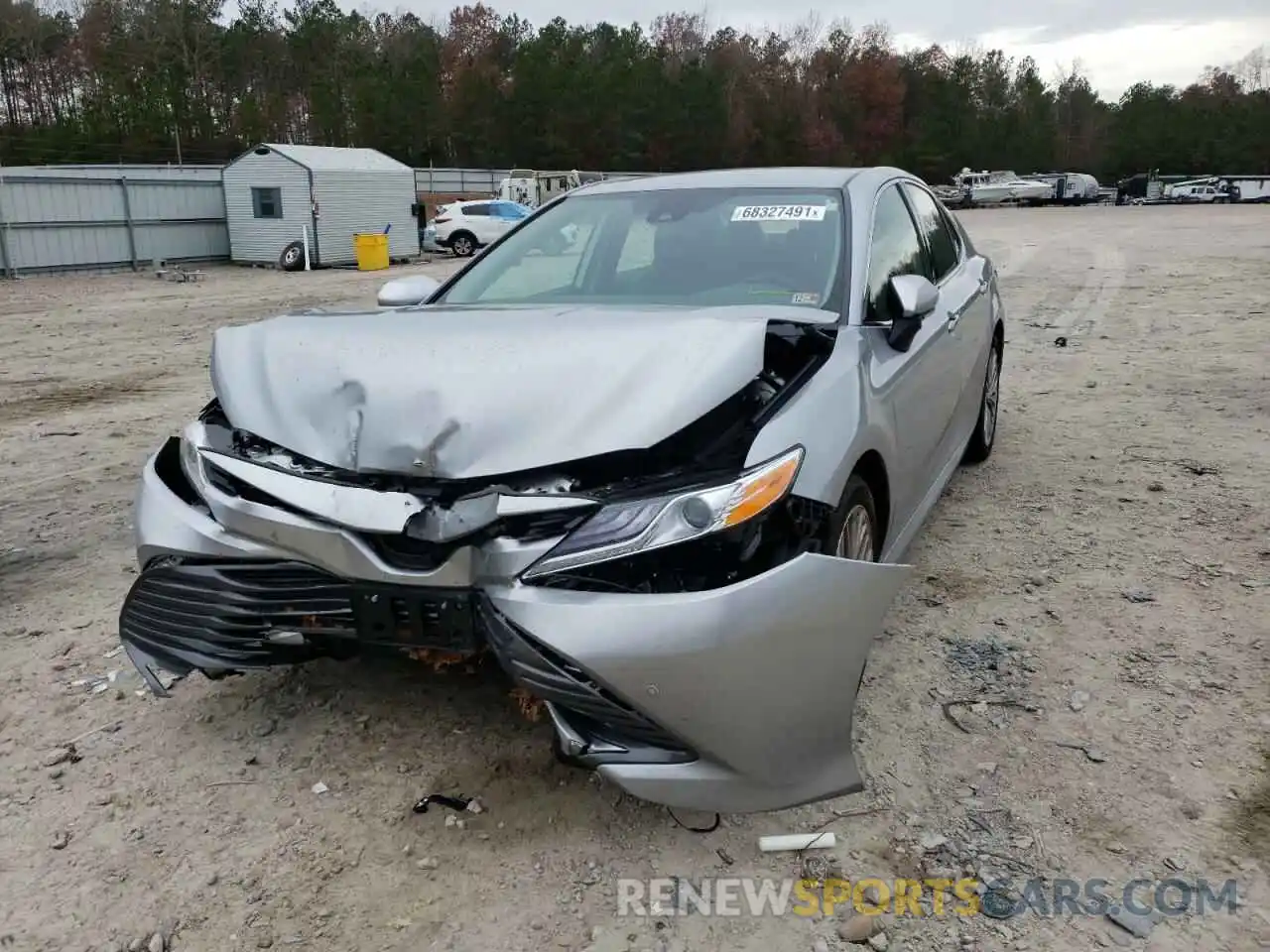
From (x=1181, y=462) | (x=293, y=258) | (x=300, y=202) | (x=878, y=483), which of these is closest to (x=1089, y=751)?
(x=878, y=483)

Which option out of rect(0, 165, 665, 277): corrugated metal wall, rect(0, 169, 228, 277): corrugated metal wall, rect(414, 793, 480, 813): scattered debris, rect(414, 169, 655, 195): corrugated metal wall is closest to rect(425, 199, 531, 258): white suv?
rect(0, 165, 665, 277): corrugated metal wall

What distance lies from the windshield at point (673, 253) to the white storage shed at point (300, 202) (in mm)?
19853

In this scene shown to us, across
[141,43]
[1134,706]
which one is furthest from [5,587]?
[141,43]

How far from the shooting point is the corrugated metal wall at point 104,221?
1958cm

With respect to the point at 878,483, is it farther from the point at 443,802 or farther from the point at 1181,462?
the point at 1181,462

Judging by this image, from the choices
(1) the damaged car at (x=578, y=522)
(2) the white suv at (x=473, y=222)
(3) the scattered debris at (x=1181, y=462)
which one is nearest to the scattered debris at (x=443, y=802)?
(1) the damaged car at (x=578, y=522)

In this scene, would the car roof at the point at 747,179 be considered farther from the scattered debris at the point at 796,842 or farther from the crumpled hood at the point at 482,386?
the scattered debris at the point at 796,842

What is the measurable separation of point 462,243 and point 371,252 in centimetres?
406

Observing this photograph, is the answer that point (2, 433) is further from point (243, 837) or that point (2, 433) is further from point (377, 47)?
point (377, 47)

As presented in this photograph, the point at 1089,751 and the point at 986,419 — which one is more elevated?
the point at 986,419

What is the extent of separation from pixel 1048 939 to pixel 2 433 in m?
6.93

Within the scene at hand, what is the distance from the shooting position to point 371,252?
22.9 metres

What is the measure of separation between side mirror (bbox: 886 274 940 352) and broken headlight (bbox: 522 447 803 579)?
125 centimetres

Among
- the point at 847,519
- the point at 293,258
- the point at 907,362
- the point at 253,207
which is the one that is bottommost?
the point at 293,258
